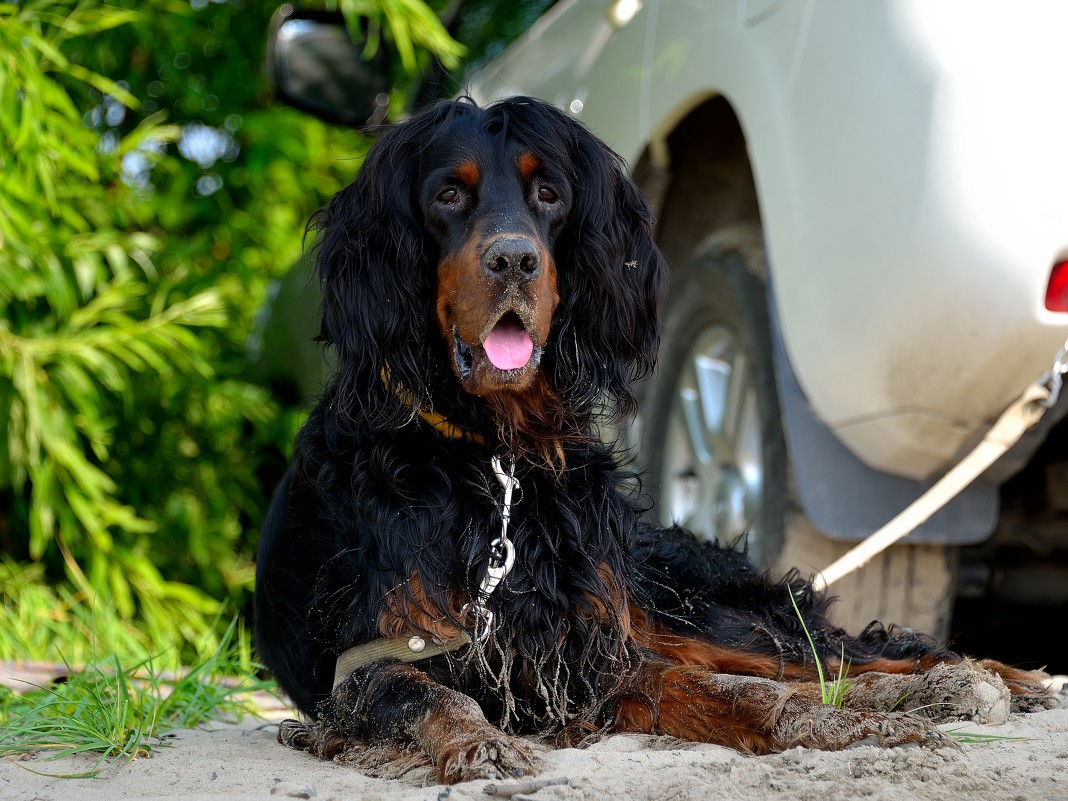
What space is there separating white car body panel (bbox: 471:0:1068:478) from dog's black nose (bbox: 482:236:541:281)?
2.59ft

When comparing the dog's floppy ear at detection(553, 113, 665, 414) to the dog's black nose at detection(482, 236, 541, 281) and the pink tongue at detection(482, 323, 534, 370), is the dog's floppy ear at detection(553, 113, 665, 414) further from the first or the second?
the dog's black nose at detection(482, 236, 541, 281)

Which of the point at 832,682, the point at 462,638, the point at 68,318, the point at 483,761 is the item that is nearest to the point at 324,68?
the point at 68,318

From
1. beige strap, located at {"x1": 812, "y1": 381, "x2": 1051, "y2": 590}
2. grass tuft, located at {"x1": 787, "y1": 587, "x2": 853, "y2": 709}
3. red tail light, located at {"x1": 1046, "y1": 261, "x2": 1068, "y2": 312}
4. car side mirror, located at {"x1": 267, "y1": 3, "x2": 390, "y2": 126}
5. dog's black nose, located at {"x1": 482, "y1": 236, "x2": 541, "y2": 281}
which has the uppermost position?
car side mirror, located at {"x1": 267, "y1": 3, "x2": 390, "y2": 126}

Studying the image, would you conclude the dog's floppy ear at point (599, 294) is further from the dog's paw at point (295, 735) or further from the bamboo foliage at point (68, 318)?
the bamboo foliage at point (68, 318)

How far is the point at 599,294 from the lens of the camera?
2.67 m

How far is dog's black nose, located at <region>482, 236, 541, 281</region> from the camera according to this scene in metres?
2.30

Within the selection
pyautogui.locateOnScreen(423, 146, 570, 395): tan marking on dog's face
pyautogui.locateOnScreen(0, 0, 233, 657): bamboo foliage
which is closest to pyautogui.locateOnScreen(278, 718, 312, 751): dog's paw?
pyautogui.locateOnScreen(423, 146, 570, 395): tan marking on dog's face

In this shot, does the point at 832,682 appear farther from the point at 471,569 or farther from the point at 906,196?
the point at 906,196

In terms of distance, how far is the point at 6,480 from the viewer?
4.32 m

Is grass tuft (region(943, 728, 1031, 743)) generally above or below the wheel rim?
below

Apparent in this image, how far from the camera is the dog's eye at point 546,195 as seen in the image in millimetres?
2572

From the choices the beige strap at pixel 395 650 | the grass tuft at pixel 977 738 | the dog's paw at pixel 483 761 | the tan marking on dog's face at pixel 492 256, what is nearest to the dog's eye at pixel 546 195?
the tan marking on dog's face at pixel 492 256

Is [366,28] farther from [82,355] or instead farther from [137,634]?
[137,634]

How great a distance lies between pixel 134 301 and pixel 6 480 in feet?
2.85
